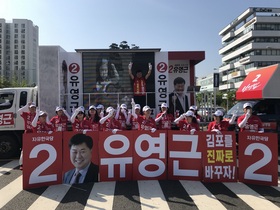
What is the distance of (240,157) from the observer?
6.64 m

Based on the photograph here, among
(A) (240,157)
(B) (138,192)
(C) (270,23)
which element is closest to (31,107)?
(B) (138,192)

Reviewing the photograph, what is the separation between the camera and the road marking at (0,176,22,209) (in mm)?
5594

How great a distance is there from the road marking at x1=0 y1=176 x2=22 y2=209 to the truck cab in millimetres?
2847

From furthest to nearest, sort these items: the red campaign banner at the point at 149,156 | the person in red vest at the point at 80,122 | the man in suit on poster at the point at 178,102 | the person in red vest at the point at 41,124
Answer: the man in suit on poster at the point at 178,102
the person in red vest at the point at 80,122
the person in red vest at the point at 41,124
the red campaign banner at the point at 149,156

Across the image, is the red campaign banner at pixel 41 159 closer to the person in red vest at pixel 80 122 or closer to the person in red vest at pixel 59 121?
the person in red vest at pixel 80 122

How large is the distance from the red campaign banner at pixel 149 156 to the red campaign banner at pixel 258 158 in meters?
1.82

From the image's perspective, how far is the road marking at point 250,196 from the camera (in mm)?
5183

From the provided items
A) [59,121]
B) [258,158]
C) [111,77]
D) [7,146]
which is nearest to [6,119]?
[7,146]

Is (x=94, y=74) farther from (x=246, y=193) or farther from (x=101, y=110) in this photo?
(x=246, y=193)

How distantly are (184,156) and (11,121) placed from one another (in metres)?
6.19

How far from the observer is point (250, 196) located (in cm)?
568

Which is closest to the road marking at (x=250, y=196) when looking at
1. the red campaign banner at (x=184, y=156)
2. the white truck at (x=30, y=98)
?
the red campaign banner at (x=184, y=156)

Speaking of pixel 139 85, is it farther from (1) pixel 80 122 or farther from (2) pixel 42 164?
(2) pixel 42 164

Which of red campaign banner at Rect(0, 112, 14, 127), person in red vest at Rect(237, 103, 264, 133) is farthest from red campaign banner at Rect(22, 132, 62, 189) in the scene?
person in red vest at Rect(237, 103, 264, 133)
